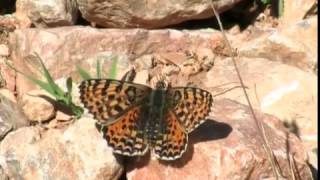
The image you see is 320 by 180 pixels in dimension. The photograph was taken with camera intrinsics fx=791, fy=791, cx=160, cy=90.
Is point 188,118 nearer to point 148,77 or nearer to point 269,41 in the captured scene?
point 148,77

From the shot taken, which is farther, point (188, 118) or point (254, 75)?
point (254, 75)

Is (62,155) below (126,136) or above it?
below

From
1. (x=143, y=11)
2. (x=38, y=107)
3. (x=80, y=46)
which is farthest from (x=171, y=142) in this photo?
(x=143, y=11)

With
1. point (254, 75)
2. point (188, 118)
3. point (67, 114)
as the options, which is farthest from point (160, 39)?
point (188, 118)

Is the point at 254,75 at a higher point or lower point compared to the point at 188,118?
lower

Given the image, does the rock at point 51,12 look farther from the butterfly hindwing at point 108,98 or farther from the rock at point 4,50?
the butterfly hindwing at point 108,98

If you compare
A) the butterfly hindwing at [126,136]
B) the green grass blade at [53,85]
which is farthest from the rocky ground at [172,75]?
the butterfly hindwing at [126,136]

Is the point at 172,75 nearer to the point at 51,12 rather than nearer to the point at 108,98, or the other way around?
the point at 51,12

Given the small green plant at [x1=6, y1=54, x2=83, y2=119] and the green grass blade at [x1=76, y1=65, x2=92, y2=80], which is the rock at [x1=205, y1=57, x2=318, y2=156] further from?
the small green plant at [x1=6, y1=54, x2=83, y2=119]
